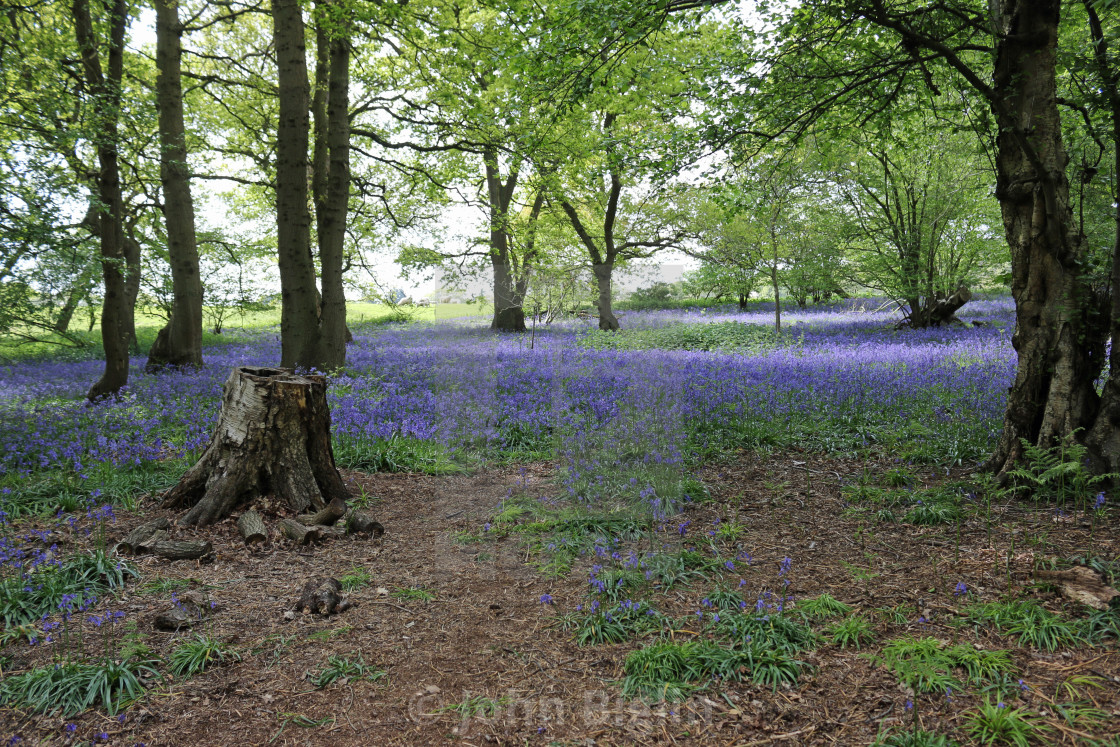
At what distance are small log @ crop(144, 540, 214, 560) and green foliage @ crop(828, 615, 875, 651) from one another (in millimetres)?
4191

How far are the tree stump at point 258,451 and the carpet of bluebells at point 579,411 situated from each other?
831 millimetres

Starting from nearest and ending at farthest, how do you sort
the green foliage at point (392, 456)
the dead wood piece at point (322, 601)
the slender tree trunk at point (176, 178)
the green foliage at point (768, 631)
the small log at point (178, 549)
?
the green foliage at point (768, 631) < the dead wood piece at point (322, 601) < the small log at point (178, 549) < the green foliage at point (392, 456) < the slender tree trunk at point (176, 178)

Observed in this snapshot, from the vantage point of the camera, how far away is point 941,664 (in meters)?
2.83

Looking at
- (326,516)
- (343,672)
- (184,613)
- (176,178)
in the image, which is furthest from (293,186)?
(343,672)

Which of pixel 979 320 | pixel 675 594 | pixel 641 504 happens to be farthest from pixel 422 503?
pixel 979 320

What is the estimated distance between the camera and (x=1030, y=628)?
3053 mm

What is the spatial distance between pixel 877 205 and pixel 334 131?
15.2 m

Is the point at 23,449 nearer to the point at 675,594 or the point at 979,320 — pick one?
the point at 675,594

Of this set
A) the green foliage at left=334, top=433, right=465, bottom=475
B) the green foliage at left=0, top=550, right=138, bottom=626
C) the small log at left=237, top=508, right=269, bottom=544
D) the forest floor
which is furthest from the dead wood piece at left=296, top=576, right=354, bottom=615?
the green foliage at left=334, top=433, right=465, bottom=475

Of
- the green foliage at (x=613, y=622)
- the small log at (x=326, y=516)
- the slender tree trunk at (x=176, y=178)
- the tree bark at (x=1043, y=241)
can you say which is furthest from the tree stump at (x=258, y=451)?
the slender tree trunk at (x=176, y=178)

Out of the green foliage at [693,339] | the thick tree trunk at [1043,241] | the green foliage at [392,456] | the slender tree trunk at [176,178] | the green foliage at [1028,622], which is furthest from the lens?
the green foliage at [693,339]

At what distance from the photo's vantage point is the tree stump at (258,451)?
→ 5113 mm

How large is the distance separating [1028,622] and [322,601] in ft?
12.8

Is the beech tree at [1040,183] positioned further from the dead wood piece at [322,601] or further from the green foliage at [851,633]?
the dead wood piece at [322,601]
